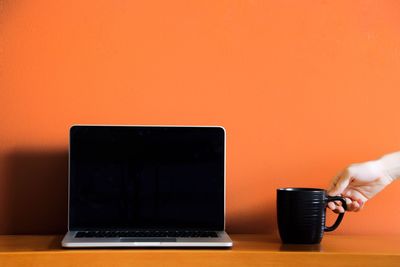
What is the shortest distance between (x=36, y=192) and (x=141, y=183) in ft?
0.87

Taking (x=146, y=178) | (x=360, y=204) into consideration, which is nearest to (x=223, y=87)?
(x=146, y=178)

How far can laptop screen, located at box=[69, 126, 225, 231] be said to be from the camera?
135 cm

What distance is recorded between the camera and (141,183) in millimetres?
1356

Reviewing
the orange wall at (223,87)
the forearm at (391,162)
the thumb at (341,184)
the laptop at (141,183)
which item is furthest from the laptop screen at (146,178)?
the forearm at (391,162)

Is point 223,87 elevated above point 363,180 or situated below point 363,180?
above

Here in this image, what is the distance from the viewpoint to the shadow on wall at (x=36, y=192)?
1.45 m

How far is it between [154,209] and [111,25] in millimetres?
430

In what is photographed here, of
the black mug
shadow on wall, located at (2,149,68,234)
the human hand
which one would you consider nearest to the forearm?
the human hand

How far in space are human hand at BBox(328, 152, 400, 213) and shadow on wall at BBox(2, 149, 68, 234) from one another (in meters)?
0.60

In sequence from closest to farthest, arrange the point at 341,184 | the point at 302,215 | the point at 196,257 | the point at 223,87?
the point at 196,257
the point at 302,215
the point at 341,184
the point at 223,87

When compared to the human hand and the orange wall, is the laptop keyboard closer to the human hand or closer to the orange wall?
the orange wall

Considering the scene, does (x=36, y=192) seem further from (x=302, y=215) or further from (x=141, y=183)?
(x=302, y=215)

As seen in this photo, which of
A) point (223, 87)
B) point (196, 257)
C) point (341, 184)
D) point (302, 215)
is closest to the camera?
point (196, 257)

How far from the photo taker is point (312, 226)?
4.26ft
